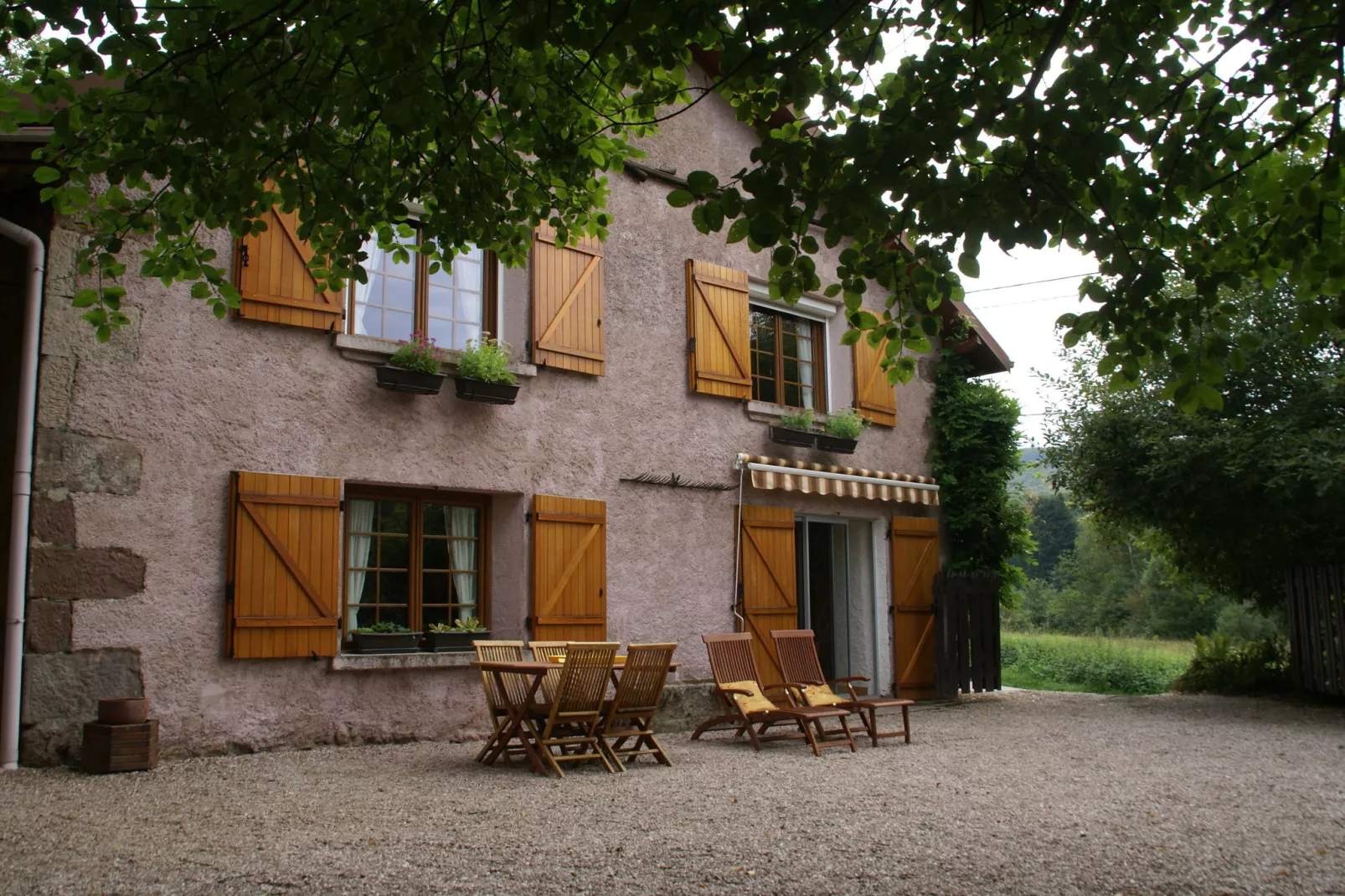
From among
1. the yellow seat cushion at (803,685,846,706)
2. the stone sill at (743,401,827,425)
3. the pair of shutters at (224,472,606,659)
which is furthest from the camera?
the stone sill at (743,401,827,425)

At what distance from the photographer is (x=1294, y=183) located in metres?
4.16

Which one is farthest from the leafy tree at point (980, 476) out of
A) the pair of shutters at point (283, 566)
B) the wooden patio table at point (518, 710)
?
the pair of shutters at point (283, 566)

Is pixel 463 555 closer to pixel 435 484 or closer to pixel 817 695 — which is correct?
pixel 435 484

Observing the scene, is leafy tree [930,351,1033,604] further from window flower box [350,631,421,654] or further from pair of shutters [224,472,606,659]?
pair of shutters [224,472,606,659]

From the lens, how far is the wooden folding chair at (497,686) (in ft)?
22.5

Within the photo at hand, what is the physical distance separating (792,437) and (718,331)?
130 centimetres

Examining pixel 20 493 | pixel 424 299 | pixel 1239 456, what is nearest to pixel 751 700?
pixel 424 299

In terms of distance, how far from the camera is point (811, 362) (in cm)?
1180

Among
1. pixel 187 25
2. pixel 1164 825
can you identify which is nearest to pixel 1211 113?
pixel 1164 825

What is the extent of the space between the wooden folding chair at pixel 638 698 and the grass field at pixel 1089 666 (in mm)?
9939

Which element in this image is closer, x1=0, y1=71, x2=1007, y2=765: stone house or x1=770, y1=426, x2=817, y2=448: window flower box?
x1=0, y1=71, x2=1007, y2=765: stone house

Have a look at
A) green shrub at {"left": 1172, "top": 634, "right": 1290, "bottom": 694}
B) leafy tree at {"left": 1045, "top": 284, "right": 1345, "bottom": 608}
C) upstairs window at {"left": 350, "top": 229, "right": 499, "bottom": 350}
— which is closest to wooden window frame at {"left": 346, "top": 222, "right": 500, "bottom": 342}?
upstairs window at {"left": 350, "top": 229, "right": 499, "bottom": 350}

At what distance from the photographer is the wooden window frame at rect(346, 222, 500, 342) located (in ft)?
27.1

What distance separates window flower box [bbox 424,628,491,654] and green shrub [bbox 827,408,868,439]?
436 cm
